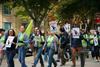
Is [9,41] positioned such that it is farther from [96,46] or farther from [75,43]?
[96,46]

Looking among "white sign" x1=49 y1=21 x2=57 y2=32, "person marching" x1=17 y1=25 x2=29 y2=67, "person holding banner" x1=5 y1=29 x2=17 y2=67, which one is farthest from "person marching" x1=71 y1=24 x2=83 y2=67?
"person holding banner" x1=5 y1=29 x2=17 y2=67

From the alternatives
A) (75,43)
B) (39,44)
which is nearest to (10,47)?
(39,44)

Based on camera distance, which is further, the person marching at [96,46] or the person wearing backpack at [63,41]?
the person marching at [96,46]

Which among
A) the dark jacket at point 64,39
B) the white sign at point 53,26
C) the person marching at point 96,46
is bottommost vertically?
the person marching at point 96,46

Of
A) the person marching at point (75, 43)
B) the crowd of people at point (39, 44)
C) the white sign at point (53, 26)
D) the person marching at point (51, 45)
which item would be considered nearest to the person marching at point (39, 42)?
the crowd of people at point (39, 44)

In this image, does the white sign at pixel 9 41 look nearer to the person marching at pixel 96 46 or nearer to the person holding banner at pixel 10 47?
the person holding banner at pixel 10 47

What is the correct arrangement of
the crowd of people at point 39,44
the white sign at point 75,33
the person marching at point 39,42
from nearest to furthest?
the crowd of people at point 39,44 < the white sign at point 75,33 < the person marching at point 39,42

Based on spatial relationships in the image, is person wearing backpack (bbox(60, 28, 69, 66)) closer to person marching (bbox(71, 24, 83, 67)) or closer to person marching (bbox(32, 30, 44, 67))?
person marching (bbox(32, 30, 44, 67))

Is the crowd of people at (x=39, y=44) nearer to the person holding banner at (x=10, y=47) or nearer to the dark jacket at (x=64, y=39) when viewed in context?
the person holding banner at (x=10, y=47)

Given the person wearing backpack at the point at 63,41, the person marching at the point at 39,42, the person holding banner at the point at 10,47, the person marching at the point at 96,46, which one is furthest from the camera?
the person marching at the point at 96,46

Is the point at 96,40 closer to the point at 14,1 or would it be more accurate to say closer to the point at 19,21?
the point at 14,1

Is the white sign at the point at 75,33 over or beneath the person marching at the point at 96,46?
over

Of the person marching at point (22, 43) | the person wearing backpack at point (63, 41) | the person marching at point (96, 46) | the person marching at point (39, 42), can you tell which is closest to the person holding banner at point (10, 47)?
the person marching at point (22, 43)

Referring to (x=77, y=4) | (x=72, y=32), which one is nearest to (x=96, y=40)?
(x=72, y=32)
